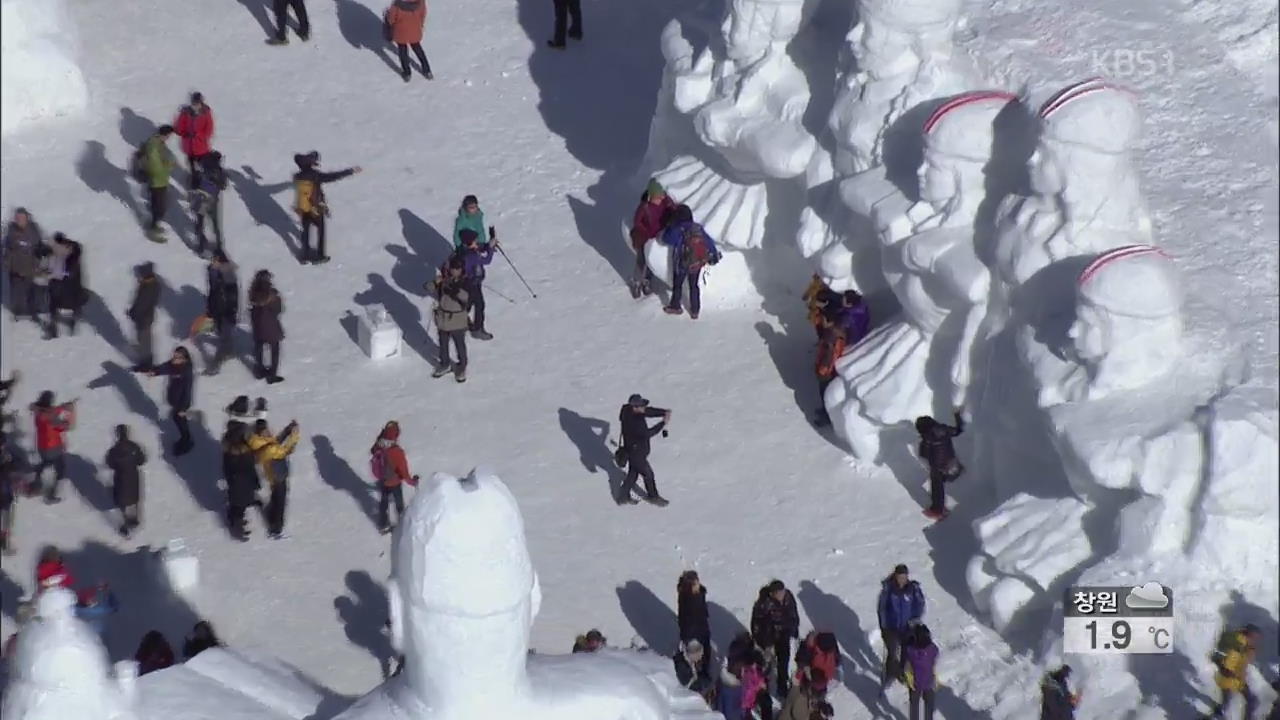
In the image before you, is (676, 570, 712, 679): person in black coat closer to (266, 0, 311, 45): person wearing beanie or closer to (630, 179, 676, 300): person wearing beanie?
(630, 179, 676, 300): person wearing beanie

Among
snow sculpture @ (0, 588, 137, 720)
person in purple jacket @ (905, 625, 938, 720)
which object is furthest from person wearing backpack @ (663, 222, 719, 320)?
snow sculpture @ (0, 588, 137, 720)

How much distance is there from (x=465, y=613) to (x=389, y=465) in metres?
7.47

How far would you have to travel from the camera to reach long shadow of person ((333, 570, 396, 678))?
22.8m

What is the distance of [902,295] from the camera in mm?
24703

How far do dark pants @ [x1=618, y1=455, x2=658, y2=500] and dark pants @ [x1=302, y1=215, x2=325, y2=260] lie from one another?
4.84m

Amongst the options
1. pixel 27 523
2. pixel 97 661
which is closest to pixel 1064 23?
pixel 27 523

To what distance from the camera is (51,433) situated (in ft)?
78.3

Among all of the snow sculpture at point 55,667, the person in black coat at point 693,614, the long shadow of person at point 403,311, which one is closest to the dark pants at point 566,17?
the long shadow of person at point 403,311

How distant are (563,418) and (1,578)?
5384 mm

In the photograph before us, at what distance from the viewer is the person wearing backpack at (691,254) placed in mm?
26391

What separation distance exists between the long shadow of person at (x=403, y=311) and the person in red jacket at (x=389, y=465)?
282 centimetres

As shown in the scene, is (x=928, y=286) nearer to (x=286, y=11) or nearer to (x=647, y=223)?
(x=647, y=223)

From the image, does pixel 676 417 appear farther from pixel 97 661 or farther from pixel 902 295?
pixel 97 661

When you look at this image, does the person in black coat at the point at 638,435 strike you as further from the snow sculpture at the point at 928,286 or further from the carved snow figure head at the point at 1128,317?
the carved snow figure head at the point at 1128,317
